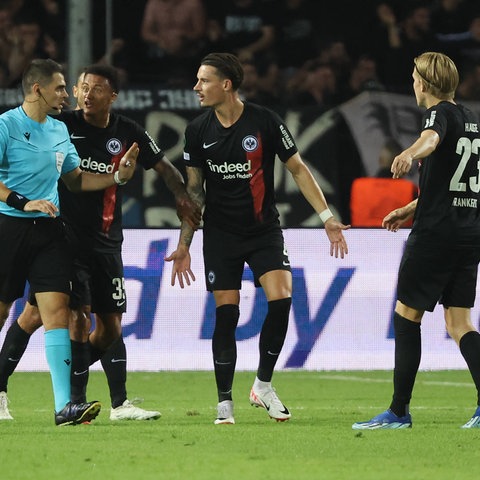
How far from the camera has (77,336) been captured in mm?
9039

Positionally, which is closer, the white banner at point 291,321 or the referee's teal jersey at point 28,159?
the referee's teal jersey at point 28,159

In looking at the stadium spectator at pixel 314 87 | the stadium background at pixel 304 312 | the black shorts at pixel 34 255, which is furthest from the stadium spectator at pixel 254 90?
the black shorts at pixel 34 255

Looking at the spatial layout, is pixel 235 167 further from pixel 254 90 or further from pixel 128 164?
pixel 254 90

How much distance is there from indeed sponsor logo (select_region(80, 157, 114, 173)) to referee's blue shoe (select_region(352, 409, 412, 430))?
2.14 metres

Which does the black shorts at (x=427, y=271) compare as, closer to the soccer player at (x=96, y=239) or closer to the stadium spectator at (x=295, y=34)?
the soccer player at (x=96, y=239)

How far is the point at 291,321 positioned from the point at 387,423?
4.58 metres

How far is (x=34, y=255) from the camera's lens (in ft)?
27.4

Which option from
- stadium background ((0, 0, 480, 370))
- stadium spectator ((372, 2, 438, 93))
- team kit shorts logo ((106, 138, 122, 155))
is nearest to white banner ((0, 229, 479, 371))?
stadium background ((0, 0, 480, 370))

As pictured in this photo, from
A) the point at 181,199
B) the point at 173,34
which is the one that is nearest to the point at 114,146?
the point at 181,199

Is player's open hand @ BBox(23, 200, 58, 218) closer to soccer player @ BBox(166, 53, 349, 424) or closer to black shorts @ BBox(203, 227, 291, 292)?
soccer player @ BBox(166, 53, 349, 424)

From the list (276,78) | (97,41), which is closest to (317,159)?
(276,78)

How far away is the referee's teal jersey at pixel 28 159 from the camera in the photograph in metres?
8.30

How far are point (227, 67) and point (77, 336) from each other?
72.3 inches

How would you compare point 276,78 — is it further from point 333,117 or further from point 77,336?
point 77,336
